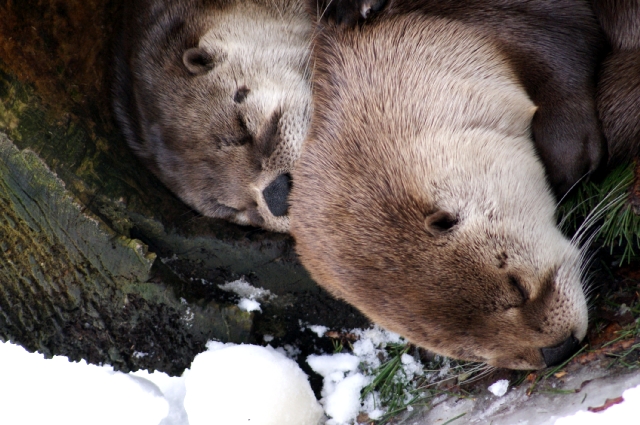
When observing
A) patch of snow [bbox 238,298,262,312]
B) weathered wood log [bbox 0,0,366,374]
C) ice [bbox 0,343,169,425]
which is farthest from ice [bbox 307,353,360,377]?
ice [bbox 0,343,169,425]

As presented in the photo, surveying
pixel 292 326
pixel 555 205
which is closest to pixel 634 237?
pixel 555 205

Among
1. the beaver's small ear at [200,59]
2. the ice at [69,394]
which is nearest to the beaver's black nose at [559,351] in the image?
the ice at [69,394]

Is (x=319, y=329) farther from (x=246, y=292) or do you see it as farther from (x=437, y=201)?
(x=437, y=201)

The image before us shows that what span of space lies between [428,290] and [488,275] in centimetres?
19

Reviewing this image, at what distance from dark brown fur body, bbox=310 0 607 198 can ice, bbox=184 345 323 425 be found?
1.22 metres

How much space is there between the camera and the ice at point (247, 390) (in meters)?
2.54

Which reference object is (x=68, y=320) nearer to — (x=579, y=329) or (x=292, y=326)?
(x=292, y=326)

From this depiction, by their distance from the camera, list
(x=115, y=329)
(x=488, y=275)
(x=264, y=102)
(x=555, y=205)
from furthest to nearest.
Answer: (x=264, y=102), (x=115, y=329), (x=555, y=205), (x=488, y=275)

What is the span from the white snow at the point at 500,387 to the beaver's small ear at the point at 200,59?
1910 mm

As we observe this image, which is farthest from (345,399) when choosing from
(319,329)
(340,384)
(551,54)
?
(551,54)

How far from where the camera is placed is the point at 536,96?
2422mm

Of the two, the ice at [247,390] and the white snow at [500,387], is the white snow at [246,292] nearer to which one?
the ice at [247,390]

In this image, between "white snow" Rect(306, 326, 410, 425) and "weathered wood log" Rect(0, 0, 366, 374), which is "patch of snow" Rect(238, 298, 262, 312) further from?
"white snow" Rect(306, 326, 410, 425)

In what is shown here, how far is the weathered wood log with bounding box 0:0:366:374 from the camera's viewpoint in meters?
2.67
